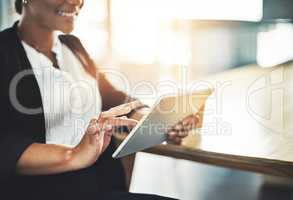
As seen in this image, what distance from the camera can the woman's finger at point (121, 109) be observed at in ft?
5.13

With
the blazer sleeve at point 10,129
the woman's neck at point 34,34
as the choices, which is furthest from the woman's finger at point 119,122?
the woman's neck at point 34,34

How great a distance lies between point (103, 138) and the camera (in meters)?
1.57

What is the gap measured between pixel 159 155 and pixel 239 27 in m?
0.55

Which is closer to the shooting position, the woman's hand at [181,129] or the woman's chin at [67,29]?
the woman's hand at [181,129]

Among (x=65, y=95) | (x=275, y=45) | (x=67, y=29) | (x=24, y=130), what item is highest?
(x=67, y=29)

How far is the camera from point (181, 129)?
1.50 metres

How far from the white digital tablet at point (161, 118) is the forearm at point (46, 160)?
219 mm

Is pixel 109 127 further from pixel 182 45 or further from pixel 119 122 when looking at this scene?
pixel 182 45

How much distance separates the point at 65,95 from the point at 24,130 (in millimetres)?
204

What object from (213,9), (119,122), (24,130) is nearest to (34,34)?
(24,130)

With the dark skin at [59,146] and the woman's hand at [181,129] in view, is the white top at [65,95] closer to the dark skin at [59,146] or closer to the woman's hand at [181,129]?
the dark skin at [59,146]

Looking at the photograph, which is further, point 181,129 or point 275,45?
point 181,129

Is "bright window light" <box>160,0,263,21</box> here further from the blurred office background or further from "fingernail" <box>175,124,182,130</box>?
"fingernail" <box>175,124,182,130</box>

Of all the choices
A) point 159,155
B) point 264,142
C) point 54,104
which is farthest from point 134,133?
point 264,142
